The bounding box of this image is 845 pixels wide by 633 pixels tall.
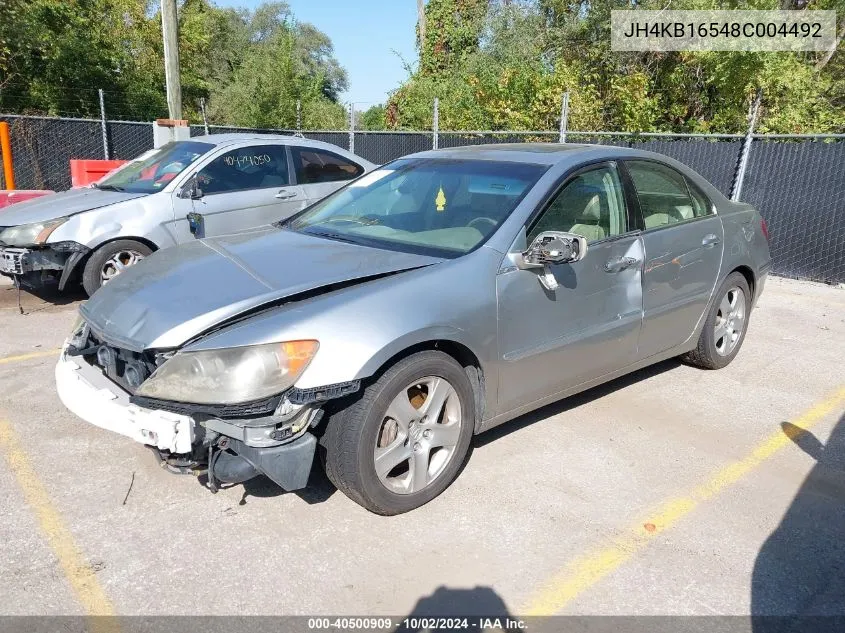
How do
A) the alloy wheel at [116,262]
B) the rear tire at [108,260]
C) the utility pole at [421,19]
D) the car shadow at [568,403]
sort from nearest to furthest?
the car shadow at [568,403] < the rear tire at [108,260] < the alloy wheel at [116,262] < the utility pole at [421,19]

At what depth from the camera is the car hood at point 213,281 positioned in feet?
9.49

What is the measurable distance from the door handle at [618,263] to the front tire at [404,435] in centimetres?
122

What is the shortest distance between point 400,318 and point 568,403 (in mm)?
2022

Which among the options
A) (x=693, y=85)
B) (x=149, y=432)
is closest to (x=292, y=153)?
(x=149, y=432)

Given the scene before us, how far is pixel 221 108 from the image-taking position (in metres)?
Result: 31.3

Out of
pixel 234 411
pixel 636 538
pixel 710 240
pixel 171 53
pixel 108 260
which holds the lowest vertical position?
pixel 636 538

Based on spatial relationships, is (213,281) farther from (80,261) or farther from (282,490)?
(80,261)

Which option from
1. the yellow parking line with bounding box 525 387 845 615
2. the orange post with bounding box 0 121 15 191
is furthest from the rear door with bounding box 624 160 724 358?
the orange post with bounding box 0 121 15 191

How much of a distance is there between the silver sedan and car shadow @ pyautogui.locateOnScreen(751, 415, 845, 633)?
122 centimetres

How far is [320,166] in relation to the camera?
7.71 m

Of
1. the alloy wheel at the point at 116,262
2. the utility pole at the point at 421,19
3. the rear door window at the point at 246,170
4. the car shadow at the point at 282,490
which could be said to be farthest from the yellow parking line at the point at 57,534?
Answer: the utility pole at the point at 421,19

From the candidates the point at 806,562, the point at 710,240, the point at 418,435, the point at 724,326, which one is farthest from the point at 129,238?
the point at 806,562

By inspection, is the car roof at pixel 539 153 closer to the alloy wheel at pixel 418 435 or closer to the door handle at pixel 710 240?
the door handle at pixel 710 240

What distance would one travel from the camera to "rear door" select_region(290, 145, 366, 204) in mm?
7527
